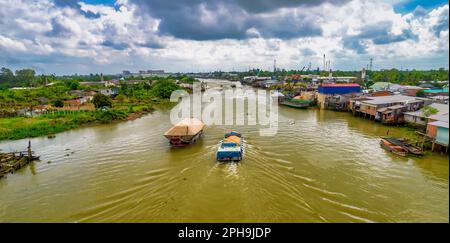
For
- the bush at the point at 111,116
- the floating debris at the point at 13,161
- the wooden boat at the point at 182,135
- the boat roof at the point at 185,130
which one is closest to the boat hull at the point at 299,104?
the boat roof at the point at 185,130

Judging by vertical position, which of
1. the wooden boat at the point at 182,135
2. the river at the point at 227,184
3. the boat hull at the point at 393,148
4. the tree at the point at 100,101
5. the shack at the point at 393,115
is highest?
the tree at the point at 100,101

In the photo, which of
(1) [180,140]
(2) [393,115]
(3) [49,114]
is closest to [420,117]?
(2) [393,115]

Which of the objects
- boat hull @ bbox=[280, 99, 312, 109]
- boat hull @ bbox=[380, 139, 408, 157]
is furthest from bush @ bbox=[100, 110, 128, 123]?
boat hull @ bbox=[380, 139, 408, 157]

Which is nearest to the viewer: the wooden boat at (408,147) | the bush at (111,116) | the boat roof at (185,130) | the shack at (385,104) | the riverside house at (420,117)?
the wooden boat at (408,147)

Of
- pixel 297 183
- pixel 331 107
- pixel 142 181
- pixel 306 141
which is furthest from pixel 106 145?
pixel 331 107

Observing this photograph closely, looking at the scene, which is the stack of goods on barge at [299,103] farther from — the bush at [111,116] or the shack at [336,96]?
the bush at [111,116]

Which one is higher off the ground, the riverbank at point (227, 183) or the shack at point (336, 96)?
the shack at point (336, 96)
